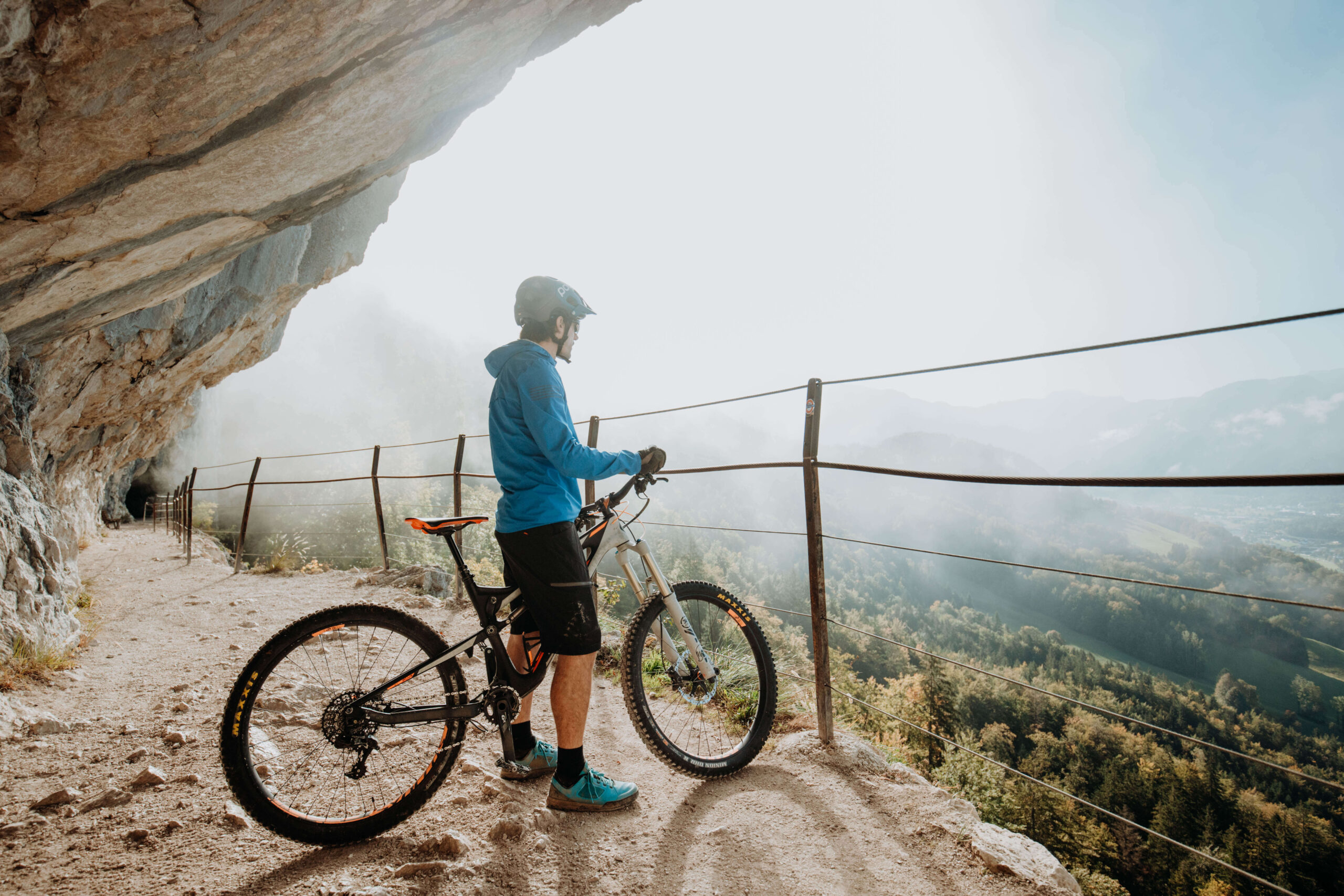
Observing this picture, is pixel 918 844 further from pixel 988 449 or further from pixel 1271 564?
pixel 988 449

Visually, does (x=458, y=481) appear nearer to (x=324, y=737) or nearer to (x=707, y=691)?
(x=324, y=737)

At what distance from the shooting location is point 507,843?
1831 millimetres

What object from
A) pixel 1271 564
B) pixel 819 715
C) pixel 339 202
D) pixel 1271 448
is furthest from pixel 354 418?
pixel 1271 448

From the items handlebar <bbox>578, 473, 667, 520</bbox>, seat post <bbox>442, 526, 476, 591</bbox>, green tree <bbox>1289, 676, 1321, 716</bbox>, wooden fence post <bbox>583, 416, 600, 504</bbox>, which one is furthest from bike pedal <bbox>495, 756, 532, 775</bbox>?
green tree <bbox>1289, 676, 1321, 716</bbox>

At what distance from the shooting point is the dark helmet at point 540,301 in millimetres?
2090

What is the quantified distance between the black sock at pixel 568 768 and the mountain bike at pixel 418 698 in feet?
0.58

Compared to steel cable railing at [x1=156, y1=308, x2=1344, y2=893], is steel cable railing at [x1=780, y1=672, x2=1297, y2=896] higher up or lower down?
lower down

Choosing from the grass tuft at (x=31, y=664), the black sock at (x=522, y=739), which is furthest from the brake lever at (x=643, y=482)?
the grass tuft at (x=31, y=664)

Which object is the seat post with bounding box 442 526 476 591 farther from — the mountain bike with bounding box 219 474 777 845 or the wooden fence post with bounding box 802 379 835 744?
the wooden fence post with bounding box 802 379 835 744

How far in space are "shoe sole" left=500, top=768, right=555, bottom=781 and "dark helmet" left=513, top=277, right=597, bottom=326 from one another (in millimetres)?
1741

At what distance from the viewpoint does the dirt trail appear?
5.48 ft

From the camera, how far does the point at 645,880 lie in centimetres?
173

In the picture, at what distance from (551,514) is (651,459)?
1.42ft

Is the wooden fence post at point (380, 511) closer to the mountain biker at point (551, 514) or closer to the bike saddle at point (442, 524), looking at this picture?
the bike saddle at point (442, 524)
